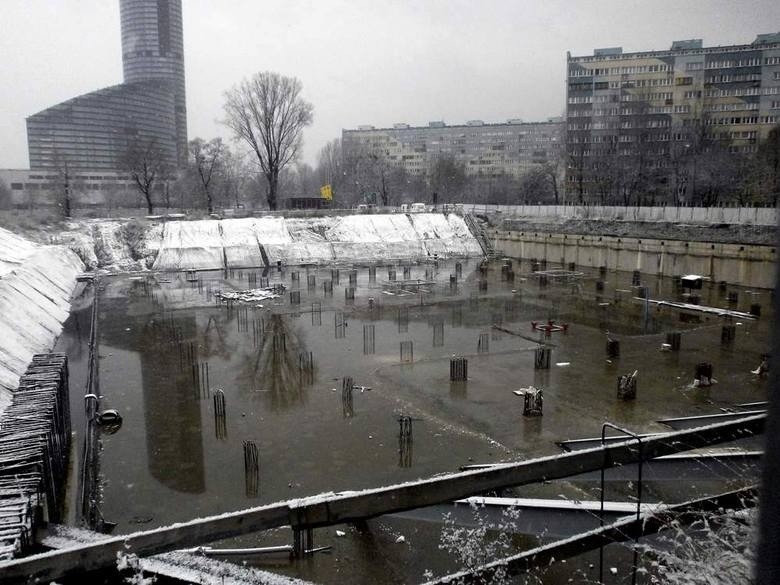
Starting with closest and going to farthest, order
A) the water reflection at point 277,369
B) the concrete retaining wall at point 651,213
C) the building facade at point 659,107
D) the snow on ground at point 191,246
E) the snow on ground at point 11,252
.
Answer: the water reflection at point 277,369
the snow on ground at point 11,252
the concrete retaining wall at point 651,213
the snow on ground at point 191,246
the building facade at point 659,107

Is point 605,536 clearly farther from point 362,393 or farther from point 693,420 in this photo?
point 362,393

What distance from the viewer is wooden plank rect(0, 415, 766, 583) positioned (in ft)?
12.4

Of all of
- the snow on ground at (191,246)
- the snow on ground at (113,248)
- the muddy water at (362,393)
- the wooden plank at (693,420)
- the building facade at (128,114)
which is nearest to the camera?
the muddy water at (362,393)

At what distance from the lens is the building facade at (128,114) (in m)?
109

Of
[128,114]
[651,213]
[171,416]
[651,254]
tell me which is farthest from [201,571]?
[128,114]

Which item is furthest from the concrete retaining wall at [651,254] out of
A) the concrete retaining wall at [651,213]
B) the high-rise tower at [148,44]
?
the high-rise tower at [148,44]

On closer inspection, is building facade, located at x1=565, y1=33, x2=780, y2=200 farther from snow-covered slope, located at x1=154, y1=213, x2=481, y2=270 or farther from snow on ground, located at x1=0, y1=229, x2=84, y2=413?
snow on ground, located at x1=0, y1=229, x2=84, y2=413

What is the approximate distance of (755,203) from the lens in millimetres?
43250

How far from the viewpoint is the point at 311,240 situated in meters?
A: 44.6

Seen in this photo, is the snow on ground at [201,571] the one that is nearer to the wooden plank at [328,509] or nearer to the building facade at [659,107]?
the wooden plank at [328,509]

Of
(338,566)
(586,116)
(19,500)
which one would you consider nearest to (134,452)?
(19,500)

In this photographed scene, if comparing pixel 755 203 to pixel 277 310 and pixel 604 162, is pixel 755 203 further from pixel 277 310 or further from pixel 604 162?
pixel 277 310

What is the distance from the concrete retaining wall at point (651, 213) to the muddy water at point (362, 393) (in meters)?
9.11

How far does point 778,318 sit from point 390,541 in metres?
6.83
